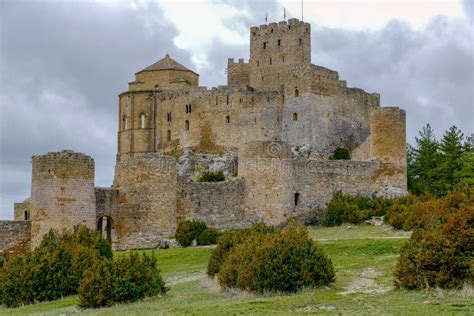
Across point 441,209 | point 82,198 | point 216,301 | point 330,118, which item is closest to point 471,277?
point 216,301

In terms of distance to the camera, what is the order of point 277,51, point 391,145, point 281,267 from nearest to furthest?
point 281,267 → point 391,145 → point 277,51

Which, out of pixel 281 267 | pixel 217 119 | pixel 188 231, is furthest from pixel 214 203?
pixel 281 267

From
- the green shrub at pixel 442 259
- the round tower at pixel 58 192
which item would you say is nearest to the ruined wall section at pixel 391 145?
the round tower at pixel 58 192

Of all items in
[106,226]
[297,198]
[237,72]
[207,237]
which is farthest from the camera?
[237,72]

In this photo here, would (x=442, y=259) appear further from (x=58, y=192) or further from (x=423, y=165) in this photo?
(x=423, y=165)

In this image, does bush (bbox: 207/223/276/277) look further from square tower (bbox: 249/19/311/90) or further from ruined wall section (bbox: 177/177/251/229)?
square tower (bbox: 249/19/311/90)

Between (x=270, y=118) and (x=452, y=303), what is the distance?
4189cm

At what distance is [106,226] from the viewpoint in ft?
142

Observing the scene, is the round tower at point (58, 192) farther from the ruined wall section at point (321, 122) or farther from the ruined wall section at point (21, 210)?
the ruined wall section at point (321, 122)

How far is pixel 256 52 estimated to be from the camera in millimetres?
63531

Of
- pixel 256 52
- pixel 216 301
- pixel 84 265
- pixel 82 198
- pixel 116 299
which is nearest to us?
pixel 216 301

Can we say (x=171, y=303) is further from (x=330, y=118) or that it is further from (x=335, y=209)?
(x=330, y=118)

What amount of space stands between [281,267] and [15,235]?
1956cm

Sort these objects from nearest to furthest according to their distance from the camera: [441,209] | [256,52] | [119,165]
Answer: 1. [441,209]
2. [119,165]
3. [256,52]
